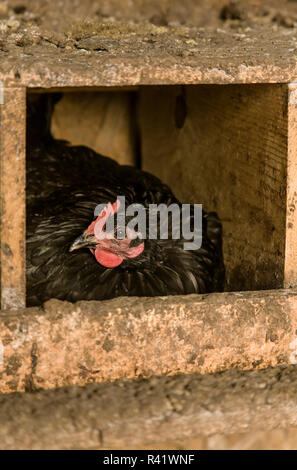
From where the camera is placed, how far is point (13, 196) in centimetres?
210

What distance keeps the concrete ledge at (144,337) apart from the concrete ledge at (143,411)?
47 millimetres

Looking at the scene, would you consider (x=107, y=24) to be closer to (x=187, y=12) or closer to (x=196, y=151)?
(x=187, y=12)

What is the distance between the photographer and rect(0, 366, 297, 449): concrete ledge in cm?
202

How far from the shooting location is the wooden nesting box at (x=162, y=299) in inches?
82.3

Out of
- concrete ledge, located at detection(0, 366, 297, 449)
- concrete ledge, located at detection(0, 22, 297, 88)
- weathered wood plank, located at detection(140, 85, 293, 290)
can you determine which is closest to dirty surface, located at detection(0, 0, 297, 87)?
concrete ledge, located at detection(0, 22, 297, 88)

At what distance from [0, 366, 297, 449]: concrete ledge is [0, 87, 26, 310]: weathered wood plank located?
0.33 meters

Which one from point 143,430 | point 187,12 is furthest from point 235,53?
point 143,430

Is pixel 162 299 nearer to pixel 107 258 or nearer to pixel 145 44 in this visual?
pixel 107 258

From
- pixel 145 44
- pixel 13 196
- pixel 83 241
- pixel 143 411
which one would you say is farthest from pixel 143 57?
pixel 143 411

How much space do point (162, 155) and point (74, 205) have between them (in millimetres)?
1020

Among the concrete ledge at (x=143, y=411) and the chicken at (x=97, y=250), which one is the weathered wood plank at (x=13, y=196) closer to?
the concrete ledge at (x=143, y=411)

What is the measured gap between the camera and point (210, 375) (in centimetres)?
229

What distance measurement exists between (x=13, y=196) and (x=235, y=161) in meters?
1.09

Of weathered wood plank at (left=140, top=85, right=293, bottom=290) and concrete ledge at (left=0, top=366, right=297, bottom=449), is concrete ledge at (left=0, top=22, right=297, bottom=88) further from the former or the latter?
concrete ledge at (left=0, top=366, right=297, bottom=449)
